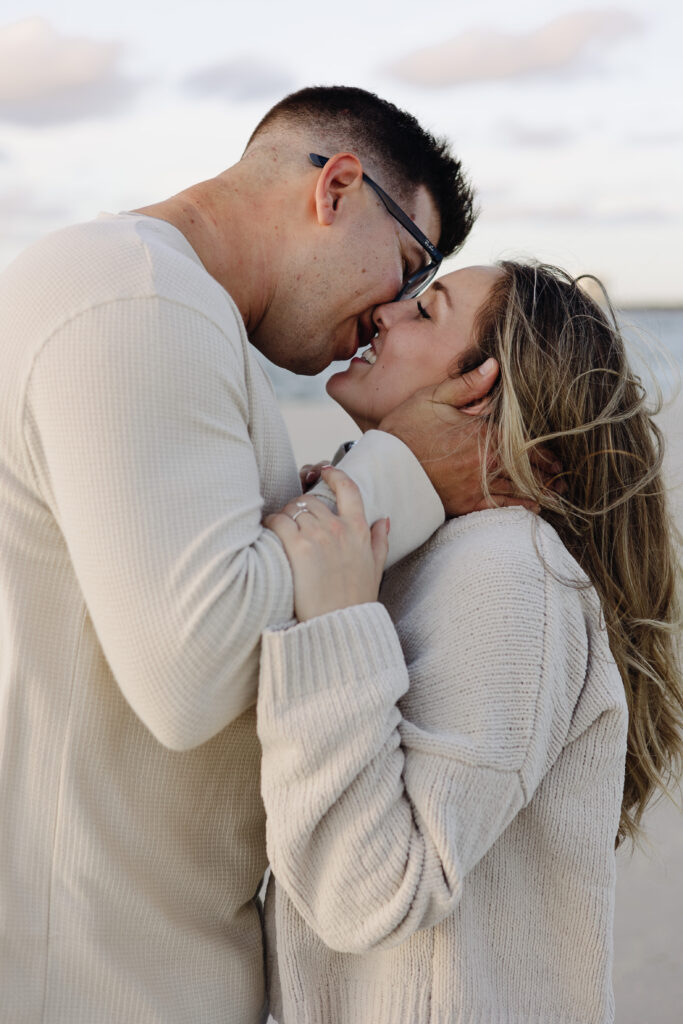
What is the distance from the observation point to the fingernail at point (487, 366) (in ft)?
6.50

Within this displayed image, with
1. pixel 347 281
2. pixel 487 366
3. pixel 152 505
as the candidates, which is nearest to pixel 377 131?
pixel 347 281

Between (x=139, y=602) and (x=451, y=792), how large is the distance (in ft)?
1.89

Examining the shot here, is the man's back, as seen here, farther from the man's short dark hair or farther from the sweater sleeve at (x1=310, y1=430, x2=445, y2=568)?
the man's short dark hair

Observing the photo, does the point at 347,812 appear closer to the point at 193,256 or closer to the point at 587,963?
the point at 587,963

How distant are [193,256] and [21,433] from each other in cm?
62

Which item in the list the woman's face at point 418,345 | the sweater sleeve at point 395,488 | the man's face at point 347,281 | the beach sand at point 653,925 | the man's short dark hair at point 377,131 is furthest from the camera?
the beach sand at point 653,925

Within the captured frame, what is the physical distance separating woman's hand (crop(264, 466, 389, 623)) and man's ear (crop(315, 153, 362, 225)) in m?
0.91

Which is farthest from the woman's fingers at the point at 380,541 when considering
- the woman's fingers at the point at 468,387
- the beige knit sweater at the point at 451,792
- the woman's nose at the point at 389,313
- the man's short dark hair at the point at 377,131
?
the man's short dark hair at the point at 377,131

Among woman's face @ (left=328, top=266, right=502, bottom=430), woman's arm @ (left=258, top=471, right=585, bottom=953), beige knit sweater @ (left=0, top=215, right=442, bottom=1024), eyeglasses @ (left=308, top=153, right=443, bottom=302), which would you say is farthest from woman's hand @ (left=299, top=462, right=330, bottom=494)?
woman's arm @ (left=258, top=471, right=585, bottom=953)

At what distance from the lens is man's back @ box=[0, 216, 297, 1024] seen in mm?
1327

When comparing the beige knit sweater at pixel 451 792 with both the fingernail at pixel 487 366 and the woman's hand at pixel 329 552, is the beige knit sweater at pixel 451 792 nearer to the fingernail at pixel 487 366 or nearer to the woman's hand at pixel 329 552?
the woman's hand at pixel 329 552

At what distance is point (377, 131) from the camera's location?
99.2 inches

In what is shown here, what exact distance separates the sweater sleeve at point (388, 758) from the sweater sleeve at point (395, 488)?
0.29 meters

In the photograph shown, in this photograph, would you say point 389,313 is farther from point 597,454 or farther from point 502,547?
point 502,547
